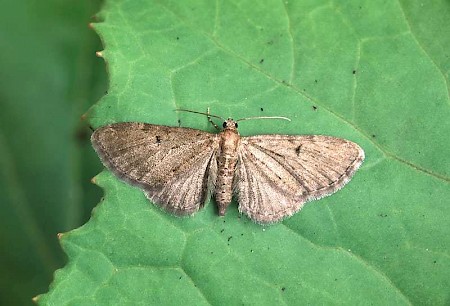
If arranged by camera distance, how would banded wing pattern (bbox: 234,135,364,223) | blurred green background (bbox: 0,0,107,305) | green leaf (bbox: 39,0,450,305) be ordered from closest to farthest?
green leaf (bbox: 39,0,450,305) → banded wing pattern (bbox: 234,135,364,223) → blurred green background (bbox: 0,0,107,305)

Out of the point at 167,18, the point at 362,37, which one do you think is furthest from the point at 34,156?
the point at 362,37

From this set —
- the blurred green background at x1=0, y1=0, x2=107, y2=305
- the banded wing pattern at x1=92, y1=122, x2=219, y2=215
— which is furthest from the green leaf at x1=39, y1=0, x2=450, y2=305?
the blurred green background at x1=0, y1=0, x2=107, y2=305

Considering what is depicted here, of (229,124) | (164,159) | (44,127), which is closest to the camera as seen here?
(229,124)

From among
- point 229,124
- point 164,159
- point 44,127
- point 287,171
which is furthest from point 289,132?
point 44,127

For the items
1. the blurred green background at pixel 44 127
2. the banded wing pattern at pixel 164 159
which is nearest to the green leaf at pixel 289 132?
the banded wing pattern at pixel 164 159

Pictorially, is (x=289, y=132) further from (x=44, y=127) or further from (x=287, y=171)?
(x=44, y=127)

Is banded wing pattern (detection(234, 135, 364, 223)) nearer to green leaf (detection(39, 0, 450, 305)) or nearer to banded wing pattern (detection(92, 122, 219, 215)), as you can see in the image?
green leaf (detection(39, 0, 450, 305))

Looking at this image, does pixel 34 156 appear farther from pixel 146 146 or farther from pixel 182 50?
pixel 182 50
